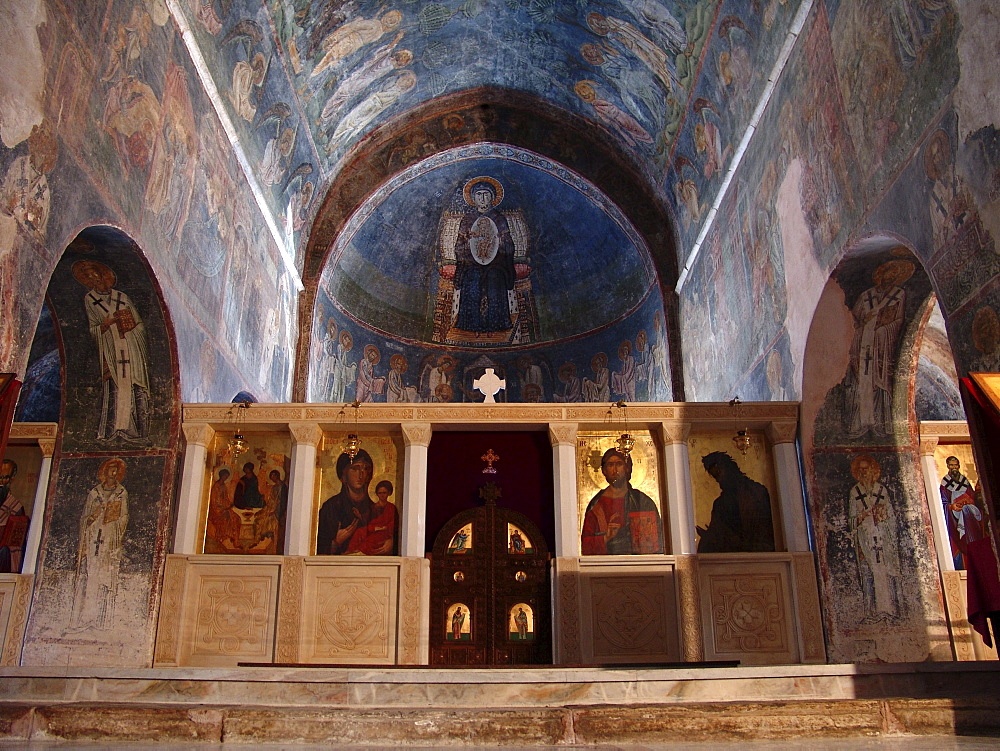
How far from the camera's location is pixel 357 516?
39.8 ft

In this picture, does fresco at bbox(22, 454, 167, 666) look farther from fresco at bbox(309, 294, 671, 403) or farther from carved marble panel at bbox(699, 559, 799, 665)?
carved marble panel at bbox(699, 559, 799, 665)

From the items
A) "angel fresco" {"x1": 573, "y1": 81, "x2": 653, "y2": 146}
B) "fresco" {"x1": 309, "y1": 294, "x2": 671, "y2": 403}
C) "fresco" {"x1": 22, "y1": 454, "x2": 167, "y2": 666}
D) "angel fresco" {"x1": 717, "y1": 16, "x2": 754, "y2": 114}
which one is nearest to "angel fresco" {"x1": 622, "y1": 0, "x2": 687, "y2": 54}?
"angel fresco" {"x1": 717, "y1": 16, "x2": 754, "y2": 114}

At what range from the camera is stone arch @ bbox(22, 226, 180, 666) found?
11000 mm

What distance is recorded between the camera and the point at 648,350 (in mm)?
20031

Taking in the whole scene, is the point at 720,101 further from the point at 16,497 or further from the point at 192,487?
the point at 16,497

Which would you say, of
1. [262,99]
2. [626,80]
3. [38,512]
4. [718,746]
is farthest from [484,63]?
[718,746]

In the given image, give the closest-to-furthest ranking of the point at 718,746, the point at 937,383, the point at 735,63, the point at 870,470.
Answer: the point at 718,746 < the point at 870,470 < the point at 735,63 < the point at 937,383

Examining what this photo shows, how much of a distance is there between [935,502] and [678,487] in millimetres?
3528

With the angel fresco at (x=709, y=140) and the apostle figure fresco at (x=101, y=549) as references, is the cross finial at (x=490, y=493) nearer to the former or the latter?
the apostle figure fresco at (x=101, y=549)

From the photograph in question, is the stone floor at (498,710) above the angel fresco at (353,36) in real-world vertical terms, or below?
below

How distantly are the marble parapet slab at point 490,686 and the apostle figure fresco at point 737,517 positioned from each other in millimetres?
4231

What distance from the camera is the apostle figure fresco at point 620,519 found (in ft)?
39.2

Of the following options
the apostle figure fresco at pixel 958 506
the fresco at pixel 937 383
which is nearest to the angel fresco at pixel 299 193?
the fresco at pixel 937 383

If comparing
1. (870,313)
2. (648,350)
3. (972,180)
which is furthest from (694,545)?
(648,350)
